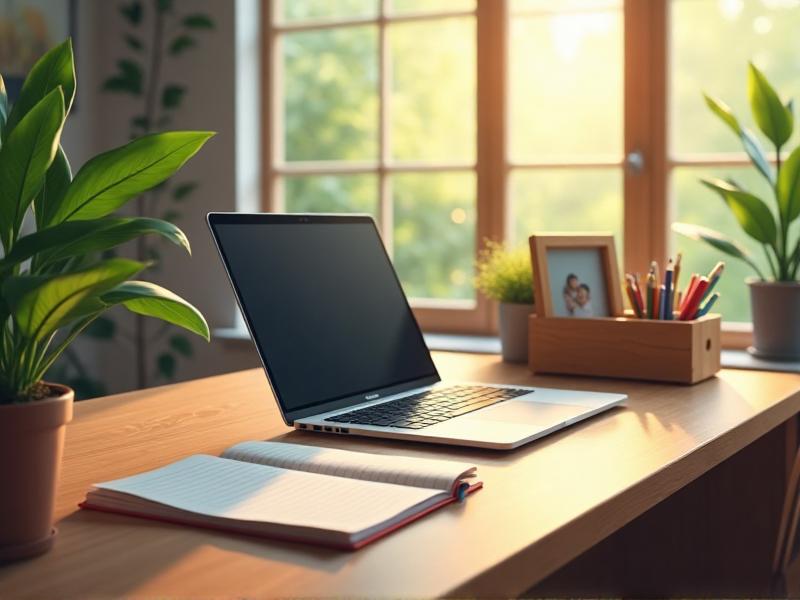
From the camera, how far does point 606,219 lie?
744 centimetres

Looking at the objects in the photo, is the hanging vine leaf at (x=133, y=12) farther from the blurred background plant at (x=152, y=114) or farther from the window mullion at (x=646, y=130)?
the window mullion at (x=646, y=130)

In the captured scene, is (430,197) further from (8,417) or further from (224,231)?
(8,417)

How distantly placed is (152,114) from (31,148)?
9.09 feet

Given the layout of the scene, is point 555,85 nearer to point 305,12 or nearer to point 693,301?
point 305,12

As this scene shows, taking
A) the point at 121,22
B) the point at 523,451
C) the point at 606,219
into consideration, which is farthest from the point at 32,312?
the point at 606,219

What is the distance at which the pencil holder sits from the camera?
5.67 feet

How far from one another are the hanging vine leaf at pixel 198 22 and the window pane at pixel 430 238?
14.9 feet

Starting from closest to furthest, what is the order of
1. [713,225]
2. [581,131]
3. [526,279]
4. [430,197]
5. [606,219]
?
[526,279], [713,225], [606,219], [430,197], [581,131]

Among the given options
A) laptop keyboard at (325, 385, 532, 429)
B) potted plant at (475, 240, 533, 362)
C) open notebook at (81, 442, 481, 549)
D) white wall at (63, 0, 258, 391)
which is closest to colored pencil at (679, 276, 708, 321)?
potted plant at (475, 240, 533, 362)

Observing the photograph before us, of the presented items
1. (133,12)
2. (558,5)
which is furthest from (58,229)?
(133,12)

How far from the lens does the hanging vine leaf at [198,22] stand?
126 inches

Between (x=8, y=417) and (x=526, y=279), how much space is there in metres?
1.36

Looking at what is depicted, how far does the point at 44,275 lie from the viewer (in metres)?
0.76

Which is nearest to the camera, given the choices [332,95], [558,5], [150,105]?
[558,5]
